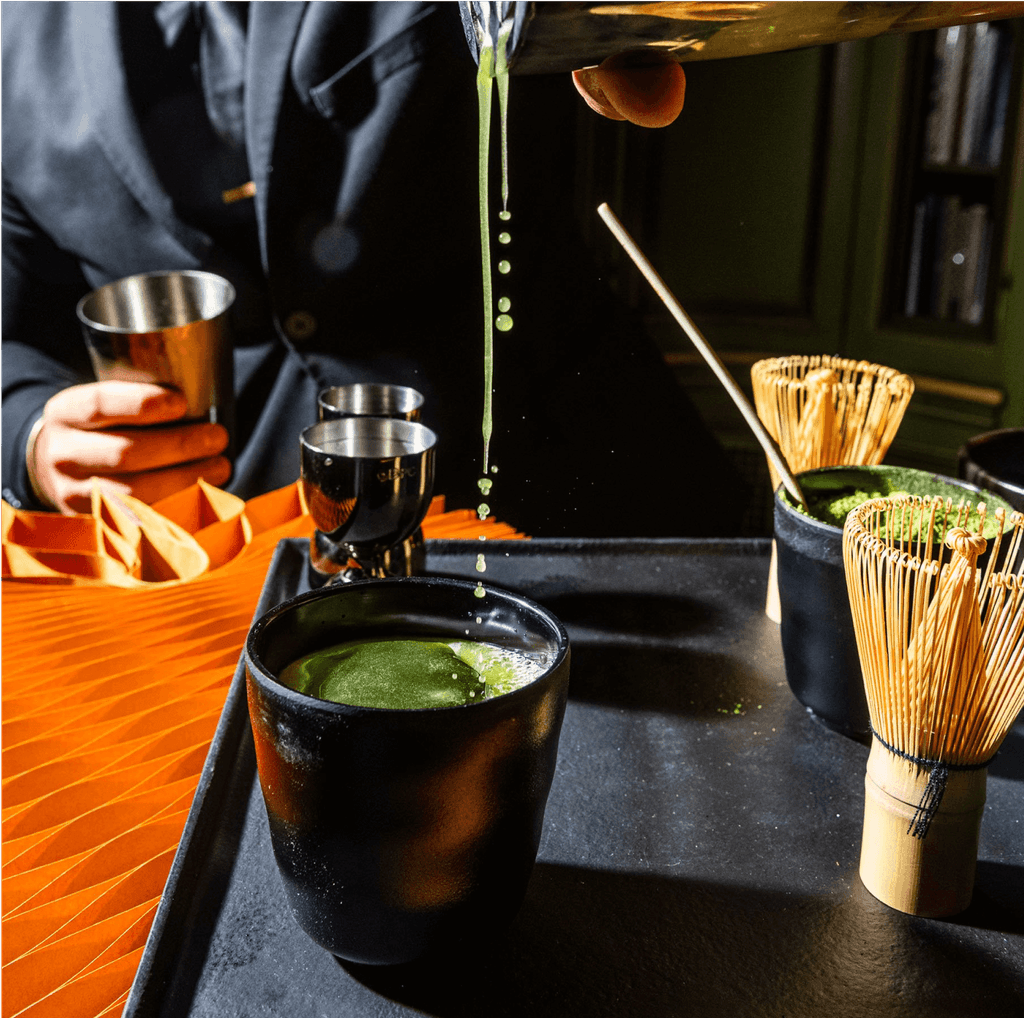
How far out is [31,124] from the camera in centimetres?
136

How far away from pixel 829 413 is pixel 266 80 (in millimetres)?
859

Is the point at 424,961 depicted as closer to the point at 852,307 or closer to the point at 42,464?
the point at 42,464

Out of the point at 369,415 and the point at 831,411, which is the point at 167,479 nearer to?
the point at 369,415

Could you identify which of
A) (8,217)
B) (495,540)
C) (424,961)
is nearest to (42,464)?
(8,217)

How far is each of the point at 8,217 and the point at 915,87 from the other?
164 centimetres

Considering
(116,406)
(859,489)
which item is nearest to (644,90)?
(859,489)

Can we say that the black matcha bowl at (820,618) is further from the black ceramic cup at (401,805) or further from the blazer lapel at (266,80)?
the blazer lapel at (266,80)

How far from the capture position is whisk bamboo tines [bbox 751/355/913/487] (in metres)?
0.64

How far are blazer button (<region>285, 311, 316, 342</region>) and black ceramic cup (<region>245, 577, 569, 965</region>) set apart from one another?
90 cm

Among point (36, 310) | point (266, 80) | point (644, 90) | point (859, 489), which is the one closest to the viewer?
point (644, 90)

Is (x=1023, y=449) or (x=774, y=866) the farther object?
(x=1023, y=449)

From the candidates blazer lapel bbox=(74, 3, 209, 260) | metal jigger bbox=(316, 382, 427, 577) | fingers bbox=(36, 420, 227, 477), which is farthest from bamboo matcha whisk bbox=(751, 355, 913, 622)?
blazer lapel bbox=(74, 3, 209, 260)

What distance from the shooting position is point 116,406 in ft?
3.06

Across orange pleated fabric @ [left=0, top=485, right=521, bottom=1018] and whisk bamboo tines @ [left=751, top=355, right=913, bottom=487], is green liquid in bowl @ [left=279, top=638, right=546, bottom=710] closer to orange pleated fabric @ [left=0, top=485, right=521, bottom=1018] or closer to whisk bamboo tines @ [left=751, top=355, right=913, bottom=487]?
orange pleated fabric @ [left=0, top=485, right=521, bottom=1018]
